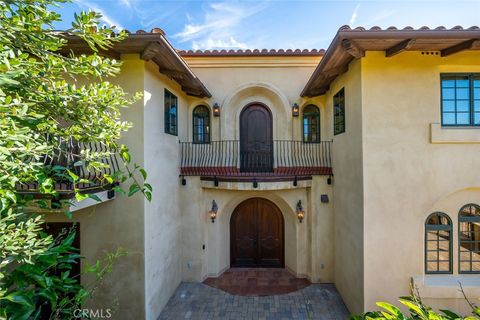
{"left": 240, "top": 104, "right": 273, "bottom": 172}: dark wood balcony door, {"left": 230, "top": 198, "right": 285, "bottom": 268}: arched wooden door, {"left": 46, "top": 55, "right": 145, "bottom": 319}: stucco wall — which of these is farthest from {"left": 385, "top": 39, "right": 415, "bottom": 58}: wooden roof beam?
{"left": 230, "top": 198, "right": 285, "bottom": 268}: arched wooden door

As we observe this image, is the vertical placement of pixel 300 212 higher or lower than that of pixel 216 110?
lower

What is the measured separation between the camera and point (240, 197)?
30.7ft

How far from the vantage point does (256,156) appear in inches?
406

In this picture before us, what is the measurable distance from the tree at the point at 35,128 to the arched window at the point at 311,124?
810 cm

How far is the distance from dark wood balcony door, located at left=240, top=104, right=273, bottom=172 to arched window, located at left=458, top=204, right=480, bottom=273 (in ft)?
20.8

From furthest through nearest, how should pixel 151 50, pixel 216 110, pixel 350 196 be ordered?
pixel 216 110 → pixel 350 196 → pixel 151 50

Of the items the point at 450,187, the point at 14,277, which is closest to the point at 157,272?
the point at 14,277

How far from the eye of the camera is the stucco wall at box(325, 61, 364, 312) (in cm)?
623

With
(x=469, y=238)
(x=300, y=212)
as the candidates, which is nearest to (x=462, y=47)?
(x=469, y=238)

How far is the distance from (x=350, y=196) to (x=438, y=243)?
2.38 metres

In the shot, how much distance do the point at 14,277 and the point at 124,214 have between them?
Answer: 3.62 metres

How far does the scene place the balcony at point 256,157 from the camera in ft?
30.7

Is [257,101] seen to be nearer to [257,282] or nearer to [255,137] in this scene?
[255,137]

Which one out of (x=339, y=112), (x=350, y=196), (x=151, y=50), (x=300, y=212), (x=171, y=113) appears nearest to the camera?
(x=151, y=50)
